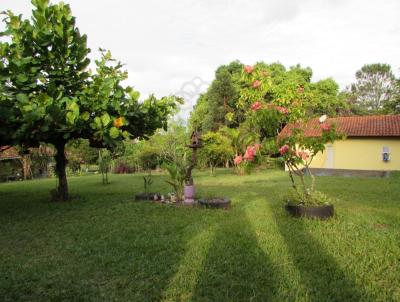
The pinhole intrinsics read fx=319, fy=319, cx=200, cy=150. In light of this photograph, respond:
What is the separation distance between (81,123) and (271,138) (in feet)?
12.4

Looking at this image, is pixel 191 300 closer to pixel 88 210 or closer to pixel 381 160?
pixel 88 210

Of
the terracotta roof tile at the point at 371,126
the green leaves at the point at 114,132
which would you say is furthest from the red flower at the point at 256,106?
the terracotta roof tile at the point at 371,126

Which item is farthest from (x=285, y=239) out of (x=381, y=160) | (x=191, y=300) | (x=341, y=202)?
(x=381, y=160)

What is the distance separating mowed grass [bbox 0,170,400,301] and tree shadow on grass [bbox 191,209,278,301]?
11mm

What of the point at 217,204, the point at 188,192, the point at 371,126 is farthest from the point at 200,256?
the point at 371,126

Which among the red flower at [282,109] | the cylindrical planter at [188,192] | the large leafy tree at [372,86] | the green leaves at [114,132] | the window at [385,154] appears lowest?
the cylindrical planter at [188,192]

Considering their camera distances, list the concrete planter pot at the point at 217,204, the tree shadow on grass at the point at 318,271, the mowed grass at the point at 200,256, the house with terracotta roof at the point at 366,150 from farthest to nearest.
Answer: the house with terracotta roof at the point at 366,150
the concrete planter pot at the point at 217,204
the mowed grass at the point at 200,256
the tree shadow on grass at the point at 318,271

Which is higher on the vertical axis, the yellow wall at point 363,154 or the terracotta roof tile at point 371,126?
the terracotta roof tile at point 371,126

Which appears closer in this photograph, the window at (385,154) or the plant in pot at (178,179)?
the plant in pot at (178,179)

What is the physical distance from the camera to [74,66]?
7199mm

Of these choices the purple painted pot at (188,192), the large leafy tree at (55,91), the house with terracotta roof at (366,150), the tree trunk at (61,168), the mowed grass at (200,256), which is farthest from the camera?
the house with terracotta roof at (366,150)

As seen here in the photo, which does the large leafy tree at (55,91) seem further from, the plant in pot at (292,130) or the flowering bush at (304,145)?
the flowering bush at (304,145)

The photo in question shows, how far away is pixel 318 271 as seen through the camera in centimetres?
352

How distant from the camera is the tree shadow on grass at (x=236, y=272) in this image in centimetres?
302
